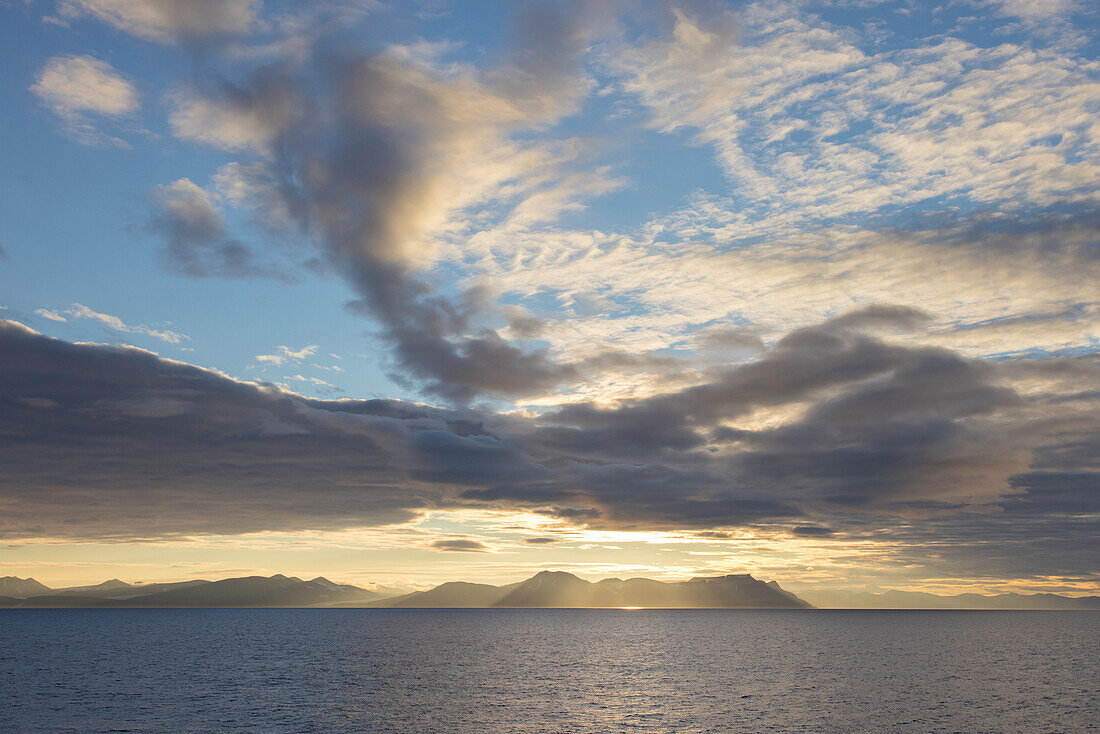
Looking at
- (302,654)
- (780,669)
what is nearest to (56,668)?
(302,654)

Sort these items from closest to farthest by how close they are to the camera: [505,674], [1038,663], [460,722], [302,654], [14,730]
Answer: [14,730] → [460,722] → [505,674] → [1038,663] → [302,654]

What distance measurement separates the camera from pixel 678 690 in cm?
11838

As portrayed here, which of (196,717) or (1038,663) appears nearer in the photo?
(196,717)

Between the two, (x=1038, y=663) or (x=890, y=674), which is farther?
(x=1038, y=663)

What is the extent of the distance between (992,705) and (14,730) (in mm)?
126920

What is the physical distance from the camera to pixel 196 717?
292ft

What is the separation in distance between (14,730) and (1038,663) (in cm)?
20749

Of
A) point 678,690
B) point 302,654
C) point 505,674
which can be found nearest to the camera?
point 678,690

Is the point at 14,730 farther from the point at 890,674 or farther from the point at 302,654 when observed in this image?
the point at 890,674

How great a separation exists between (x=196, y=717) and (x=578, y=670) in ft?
269

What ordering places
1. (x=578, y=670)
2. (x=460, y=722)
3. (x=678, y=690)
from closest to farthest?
(x=460, y=722) < (x=678, y=690) < (x=578, y=670)

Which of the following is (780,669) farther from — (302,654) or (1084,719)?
(302,654)

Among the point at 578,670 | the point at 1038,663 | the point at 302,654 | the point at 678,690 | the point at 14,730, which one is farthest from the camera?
the point at 302,654

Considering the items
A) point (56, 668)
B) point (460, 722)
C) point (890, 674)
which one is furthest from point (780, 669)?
point (56, 668)
